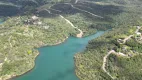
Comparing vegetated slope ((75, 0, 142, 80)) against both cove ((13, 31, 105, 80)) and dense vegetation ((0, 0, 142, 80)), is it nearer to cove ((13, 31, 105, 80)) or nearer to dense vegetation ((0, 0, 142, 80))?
dense vegetation ((0, 0, 142, 80))

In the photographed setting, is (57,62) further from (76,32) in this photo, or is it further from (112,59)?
(76,32)

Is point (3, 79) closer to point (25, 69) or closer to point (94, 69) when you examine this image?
point (25, 69)

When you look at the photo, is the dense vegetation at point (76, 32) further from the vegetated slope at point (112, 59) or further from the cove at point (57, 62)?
the cove at point (57, 62)

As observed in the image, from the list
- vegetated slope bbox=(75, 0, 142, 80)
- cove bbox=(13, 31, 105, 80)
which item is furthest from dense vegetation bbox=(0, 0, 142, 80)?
cove bbox=(13, 31, 105, 80)

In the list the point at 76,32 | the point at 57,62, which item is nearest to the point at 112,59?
the point at 57,62

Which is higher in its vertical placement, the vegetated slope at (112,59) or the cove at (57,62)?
the vegetated slope at (112,59)

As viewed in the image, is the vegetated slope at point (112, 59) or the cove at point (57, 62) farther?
the cove at point (57, 62)

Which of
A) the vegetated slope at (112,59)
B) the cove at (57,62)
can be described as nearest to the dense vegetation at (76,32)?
the vegetated slope at (112,59)

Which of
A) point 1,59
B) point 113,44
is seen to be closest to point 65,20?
point 113,44

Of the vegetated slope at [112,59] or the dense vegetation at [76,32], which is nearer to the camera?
the vegetated slope at [112,59]
